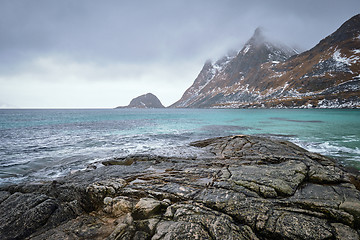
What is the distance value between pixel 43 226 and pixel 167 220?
4772 millimetres

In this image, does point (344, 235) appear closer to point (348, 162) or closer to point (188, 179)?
point (188, 179)

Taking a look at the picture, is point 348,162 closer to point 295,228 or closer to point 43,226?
point 295,228

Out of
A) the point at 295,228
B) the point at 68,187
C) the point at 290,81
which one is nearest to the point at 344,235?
the point at 295,228

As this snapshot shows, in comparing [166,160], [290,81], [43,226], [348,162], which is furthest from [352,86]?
[43,226]

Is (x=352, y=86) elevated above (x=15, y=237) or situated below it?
above

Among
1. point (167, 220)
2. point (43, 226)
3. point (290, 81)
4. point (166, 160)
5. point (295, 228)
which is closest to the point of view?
point (295, 228)

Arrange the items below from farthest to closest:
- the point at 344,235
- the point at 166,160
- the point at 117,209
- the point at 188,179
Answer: the point at 166,160 → the point at 188,179 → the point at 117,209 → the point at 344,235

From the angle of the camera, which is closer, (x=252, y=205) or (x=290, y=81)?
(x=252, y=205)

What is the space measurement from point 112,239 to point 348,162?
1984 cm

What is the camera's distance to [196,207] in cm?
560

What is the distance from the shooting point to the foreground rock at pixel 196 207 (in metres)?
4.71

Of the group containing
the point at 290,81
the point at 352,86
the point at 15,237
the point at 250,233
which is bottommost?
the point at 15,237

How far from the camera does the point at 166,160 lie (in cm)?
1242

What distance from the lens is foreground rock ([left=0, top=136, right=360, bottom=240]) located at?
15.5ft
